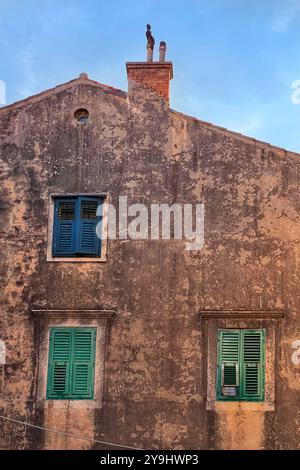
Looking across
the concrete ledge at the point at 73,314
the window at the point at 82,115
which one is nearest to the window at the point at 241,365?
the concrete ledge at the point at 73,314

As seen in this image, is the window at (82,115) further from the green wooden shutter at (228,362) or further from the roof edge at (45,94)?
the green wooden shutter at (228,362)

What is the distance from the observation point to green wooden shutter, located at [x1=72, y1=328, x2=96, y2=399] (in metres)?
15.6

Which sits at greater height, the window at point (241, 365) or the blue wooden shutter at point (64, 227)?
the blue wooden shutter at point (64, 227)

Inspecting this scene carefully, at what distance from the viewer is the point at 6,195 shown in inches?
663

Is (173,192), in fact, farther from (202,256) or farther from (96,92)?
(96,92)

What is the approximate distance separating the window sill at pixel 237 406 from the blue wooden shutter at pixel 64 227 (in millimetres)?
4194

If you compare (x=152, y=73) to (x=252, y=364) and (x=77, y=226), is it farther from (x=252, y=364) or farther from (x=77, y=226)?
(x=252, y=364)

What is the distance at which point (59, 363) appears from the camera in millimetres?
15789

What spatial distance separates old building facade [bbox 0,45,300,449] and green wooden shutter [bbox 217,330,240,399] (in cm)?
3

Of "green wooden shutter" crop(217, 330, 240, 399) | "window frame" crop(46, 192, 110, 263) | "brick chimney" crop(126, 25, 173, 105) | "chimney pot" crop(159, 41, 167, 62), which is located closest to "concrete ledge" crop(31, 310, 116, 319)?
"window frame" crop(46, 192, 110, 263)

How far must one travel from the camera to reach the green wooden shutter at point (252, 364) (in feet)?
50.3

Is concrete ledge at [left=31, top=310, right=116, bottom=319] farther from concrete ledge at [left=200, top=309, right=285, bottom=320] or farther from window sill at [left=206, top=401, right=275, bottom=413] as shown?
window sill at [left=206, top=401, right=275, bottom=413]

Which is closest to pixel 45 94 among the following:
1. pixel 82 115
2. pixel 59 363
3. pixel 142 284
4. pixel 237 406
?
pixel 82 115
